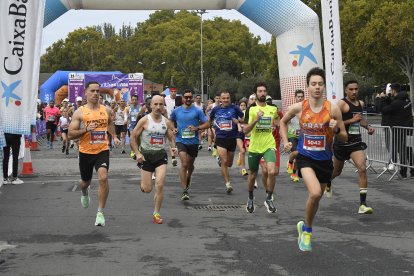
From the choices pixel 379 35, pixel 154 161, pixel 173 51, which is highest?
pixel 173 51

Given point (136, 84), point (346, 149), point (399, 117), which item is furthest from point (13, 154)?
point (136, 84)

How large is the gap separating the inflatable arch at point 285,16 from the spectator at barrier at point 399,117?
283 centimetres

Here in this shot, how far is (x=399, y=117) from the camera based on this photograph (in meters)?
15.5

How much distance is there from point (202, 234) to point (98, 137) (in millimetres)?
1906

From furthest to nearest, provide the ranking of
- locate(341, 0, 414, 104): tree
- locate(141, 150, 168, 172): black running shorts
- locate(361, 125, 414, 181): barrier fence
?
locate(341, 0, 414, 104): tree < locate(361, 125, 414, 181): barrier fence < locate(141, 150, 168, 172): black running shorts

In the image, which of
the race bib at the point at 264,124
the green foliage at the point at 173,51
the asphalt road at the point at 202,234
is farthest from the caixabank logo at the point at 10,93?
the green foliage at the point at 173,51

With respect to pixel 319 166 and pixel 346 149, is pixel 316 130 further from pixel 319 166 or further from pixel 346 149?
pixel 346 149

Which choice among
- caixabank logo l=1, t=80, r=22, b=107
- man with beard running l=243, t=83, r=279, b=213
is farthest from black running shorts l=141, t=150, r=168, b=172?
caixabank logo l=1, t=80, r=22, b=107

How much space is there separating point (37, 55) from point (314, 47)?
690cm

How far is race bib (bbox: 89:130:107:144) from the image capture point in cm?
955

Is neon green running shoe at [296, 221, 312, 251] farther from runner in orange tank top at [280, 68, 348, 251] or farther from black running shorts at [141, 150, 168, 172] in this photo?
black running shorts at [141, 150, 168, 172]

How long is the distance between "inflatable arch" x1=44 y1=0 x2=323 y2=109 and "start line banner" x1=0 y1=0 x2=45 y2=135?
4.14m

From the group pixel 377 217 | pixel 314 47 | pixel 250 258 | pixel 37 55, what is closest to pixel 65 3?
pixel 37 55

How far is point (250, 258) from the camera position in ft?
23.6
